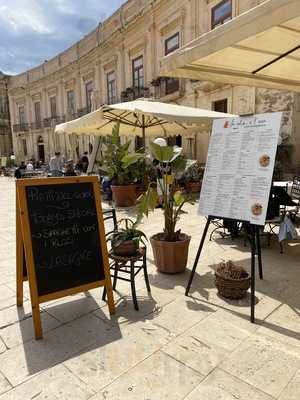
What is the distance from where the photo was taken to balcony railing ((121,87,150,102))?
52.9 ft

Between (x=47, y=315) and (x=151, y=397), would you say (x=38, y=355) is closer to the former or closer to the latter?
(x=47, y=315)

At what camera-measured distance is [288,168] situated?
9.41 metres

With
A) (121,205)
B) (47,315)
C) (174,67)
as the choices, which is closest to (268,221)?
(174,67)

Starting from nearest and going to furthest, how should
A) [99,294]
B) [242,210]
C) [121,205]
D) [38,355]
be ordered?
[38,355]
[242,210]
[99,294]
[121,205]

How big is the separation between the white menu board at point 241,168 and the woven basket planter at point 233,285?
0.57 metres

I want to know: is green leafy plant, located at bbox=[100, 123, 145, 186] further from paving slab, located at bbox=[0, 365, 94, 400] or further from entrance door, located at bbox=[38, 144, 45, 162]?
entrance door, located at bbox=[38, 144, 45, 162]

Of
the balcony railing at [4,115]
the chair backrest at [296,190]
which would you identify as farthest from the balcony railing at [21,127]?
the chair backrest at [296,190]

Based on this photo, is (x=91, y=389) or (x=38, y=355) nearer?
(x=91, y=389)

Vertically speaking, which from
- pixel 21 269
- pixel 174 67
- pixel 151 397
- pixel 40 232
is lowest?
pixel 151 397

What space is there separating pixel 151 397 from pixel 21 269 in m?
1.49

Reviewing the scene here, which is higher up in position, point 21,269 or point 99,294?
point 21,269

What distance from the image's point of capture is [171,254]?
320 centimetres

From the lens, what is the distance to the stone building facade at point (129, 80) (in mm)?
11250

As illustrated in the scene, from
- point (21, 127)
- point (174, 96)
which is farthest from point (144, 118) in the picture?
point (21, 127)
